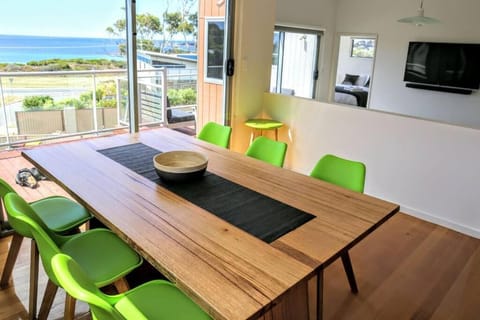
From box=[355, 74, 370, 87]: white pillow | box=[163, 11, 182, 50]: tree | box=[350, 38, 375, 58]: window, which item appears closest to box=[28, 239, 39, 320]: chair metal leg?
box=[163, 11, 182, 50]: tree

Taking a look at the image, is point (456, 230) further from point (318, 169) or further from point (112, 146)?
point (112, 146)

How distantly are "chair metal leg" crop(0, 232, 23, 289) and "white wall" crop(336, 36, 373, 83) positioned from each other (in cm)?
853

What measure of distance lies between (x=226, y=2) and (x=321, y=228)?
3235mm

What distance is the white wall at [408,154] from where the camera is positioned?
10.5 feet

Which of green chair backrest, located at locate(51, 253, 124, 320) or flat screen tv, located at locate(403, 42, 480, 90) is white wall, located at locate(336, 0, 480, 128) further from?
green chair backrest, located at locate(51, 253, 124, 320)

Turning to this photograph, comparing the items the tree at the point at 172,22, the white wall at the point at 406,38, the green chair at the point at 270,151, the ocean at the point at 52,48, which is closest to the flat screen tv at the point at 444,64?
the white wall at the point at 406,38

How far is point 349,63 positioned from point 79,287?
9.63 metres

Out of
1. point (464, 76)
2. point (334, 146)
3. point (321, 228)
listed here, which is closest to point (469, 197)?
point (334, 146)

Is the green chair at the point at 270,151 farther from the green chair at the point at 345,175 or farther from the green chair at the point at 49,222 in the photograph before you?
the green chair at the point at 49,222

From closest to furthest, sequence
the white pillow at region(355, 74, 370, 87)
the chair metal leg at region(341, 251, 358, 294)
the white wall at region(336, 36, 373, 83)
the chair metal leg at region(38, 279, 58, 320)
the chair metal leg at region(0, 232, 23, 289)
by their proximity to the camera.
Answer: the chair metal leg at region(38, 279, 58, 320), the chair metal leg at region(0, 232, 23, 289), the chair metal leg at region(341, 251, 358, 294), the white pillow at region(355, 74, 370, 87), the white wall at region(336, 36, 373, 83)

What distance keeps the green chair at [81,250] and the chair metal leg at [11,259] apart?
1.21 feet

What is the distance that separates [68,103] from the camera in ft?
12.2

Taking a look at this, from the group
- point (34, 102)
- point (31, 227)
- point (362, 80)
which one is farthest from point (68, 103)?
point (362, 80)

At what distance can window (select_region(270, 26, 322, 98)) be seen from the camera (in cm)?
554
